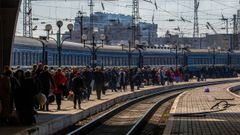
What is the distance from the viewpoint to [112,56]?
57.2 metres

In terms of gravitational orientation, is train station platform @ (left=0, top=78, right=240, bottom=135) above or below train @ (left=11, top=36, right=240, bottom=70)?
below

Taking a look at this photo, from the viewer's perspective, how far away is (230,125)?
68.5ft

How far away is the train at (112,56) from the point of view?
119ft

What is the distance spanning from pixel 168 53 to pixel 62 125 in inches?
2068

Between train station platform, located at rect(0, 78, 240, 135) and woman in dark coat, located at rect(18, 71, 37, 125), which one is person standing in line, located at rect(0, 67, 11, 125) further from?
train station platform, located at rect(0, 78, 240, 135)

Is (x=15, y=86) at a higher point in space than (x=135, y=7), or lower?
lower

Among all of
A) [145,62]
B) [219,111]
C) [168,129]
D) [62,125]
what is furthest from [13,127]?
[145,62]

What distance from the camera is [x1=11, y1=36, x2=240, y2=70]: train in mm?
36125

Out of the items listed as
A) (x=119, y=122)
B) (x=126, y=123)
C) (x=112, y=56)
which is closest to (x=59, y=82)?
(x=119, y=122)

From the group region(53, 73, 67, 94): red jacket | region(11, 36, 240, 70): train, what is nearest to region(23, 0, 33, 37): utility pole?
region(11, 36, 240, 70): train

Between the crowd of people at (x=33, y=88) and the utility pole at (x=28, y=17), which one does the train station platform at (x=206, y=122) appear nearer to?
the crowd of people at (x=33, y=88)

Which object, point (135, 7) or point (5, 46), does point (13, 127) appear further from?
point (135, 7)

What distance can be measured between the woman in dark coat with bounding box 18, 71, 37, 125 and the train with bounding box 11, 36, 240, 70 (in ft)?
31.6

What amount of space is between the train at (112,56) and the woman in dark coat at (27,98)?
31.6 feet
